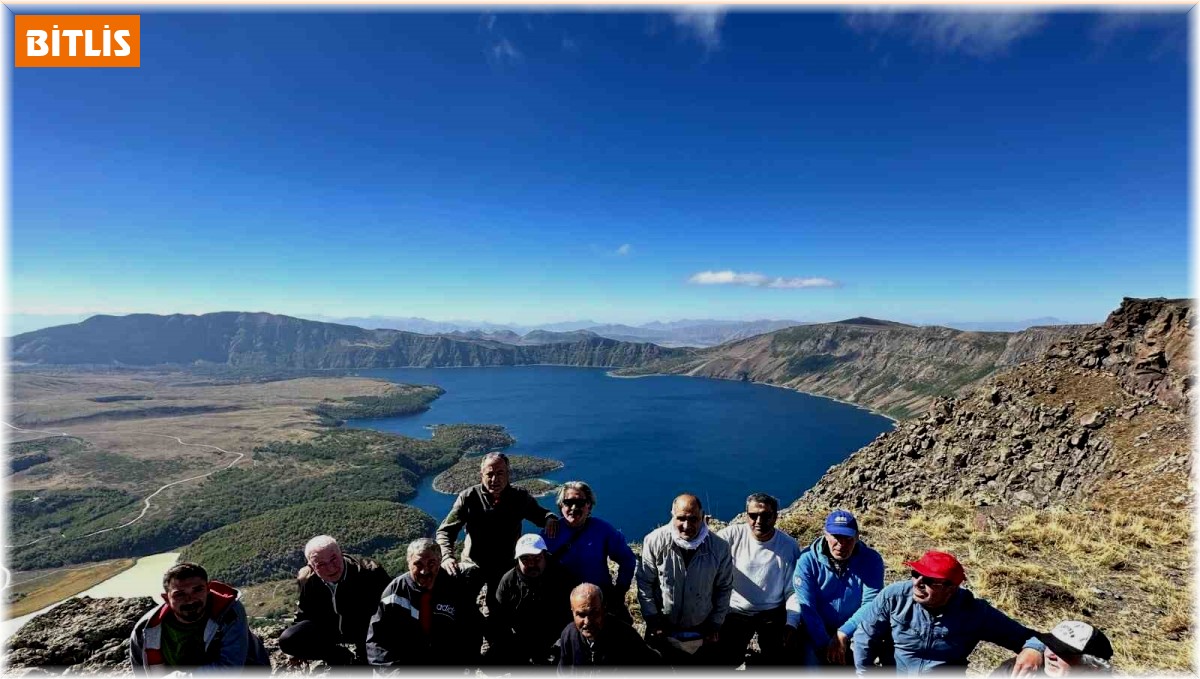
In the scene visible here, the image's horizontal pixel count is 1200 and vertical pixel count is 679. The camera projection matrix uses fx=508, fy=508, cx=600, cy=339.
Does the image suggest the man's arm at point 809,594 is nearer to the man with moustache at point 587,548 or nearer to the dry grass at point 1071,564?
the man with moustache at point 587,548

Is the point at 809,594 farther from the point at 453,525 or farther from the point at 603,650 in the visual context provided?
the point at 453,525

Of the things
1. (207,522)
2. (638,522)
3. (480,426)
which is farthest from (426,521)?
(480,426)

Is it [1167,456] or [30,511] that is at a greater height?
[1167,456]

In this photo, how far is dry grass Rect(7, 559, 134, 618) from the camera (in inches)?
2465

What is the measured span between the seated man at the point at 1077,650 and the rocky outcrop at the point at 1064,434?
1252 centimetres

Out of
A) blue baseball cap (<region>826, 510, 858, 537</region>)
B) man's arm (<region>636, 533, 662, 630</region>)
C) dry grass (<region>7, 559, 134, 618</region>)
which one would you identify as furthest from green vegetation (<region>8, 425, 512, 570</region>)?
blue baseball cap (<region>826, 510, 858, 537</region>)

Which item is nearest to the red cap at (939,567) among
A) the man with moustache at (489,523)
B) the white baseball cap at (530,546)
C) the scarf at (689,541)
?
the scarf at (689,541)

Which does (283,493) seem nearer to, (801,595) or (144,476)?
(144,476)

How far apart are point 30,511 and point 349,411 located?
102 metres

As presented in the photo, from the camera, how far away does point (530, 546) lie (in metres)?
4.94

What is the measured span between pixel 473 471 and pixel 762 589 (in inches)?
4397

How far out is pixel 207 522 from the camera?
297 ft

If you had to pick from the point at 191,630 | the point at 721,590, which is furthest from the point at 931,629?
the point at 191,630

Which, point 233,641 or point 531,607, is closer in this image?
point 233,641
